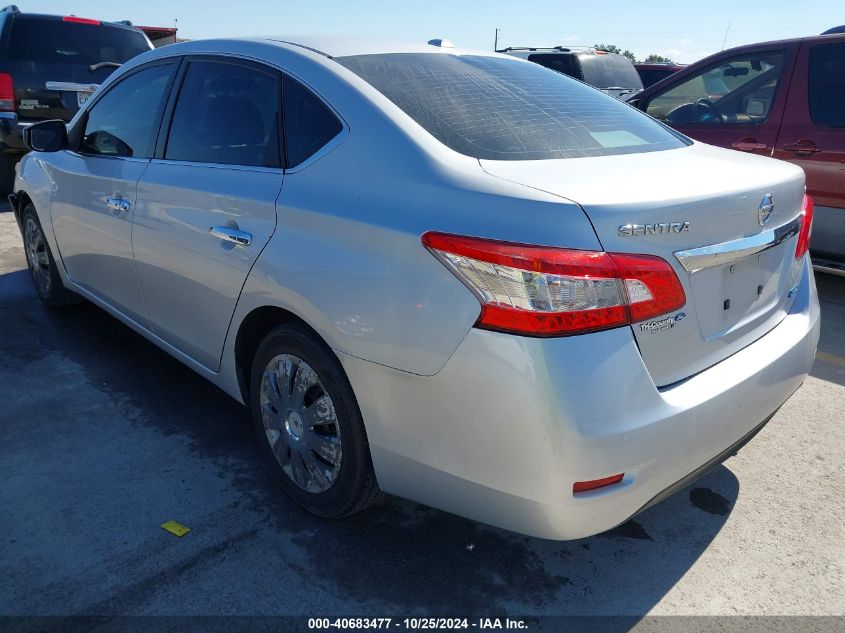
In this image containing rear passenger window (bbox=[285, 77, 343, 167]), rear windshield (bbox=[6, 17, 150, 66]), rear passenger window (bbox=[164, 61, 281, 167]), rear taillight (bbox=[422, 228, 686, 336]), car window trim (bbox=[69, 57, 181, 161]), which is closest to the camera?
rear taillight (bbox=[422, 228, 686, 336])

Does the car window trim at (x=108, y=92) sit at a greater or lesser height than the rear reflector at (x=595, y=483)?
greater

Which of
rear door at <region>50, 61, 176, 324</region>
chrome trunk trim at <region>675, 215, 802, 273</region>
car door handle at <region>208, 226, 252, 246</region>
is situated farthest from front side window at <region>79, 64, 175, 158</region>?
chrome trunk trim at <region>675, 215, 802, 273</region>

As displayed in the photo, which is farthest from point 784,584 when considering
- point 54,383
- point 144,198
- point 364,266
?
point 54,383

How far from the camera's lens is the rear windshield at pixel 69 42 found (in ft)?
25.5

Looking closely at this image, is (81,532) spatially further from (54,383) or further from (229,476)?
(54,383)

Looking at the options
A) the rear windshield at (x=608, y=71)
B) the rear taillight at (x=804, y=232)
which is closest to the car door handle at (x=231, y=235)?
the rear taillight at (x=804, y=232)

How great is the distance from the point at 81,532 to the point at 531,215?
198 centimetres

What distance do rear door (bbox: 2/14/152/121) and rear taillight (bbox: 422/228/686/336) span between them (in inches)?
295

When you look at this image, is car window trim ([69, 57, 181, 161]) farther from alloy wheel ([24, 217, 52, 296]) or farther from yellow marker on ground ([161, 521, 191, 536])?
yellow marker on ground ([161, 521, 191, 536])

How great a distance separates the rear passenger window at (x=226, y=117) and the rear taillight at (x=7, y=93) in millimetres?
5658

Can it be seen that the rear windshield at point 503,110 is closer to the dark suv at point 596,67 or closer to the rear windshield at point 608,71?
the dark suv at point 596,67

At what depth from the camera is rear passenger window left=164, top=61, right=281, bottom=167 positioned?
2.70 metres

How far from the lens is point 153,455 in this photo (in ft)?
10.1

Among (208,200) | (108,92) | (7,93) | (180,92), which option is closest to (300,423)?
(208,200)
